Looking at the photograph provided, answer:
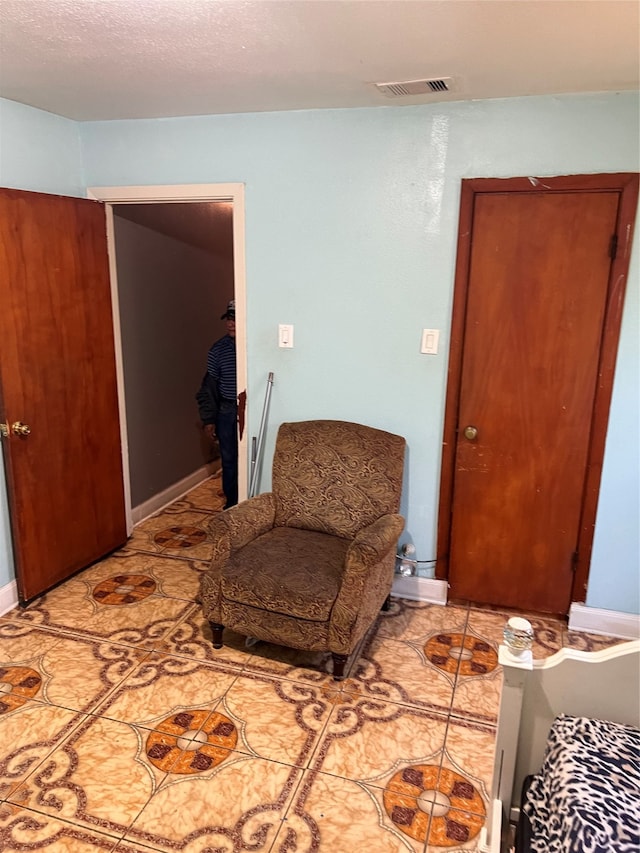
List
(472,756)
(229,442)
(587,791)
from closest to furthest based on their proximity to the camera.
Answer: (587,791) < (472,756) < (229,442)

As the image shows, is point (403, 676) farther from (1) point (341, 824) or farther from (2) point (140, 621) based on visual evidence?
(2) point (140, 621)

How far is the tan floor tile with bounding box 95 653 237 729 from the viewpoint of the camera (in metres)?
2.18

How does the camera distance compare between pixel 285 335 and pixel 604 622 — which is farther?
pixel 285 335

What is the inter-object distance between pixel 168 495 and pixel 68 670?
192 cm

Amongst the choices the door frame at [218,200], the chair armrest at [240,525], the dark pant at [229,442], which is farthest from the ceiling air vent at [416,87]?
the dark pant at [229,442]

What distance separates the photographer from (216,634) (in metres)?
2.55

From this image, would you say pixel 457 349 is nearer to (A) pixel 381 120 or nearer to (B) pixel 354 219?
(B) pixel 354 219

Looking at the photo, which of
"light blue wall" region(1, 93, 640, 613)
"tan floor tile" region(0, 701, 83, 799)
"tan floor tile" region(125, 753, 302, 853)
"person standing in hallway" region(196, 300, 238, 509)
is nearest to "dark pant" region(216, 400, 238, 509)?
"person standing in hallway" region(196, 300, 238, 509)

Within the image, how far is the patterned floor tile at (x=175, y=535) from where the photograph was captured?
3533 millimetres

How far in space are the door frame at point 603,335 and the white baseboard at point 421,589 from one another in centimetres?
20

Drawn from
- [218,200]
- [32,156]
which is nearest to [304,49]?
[218,200]

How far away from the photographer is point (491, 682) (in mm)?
2404

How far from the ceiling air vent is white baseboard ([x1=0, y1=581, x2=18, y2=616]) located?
2758 mm

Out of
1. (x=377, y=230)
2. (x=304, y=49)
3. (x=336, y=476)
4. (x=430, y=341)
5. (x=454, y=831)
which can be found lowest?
(x=454, y=831)
